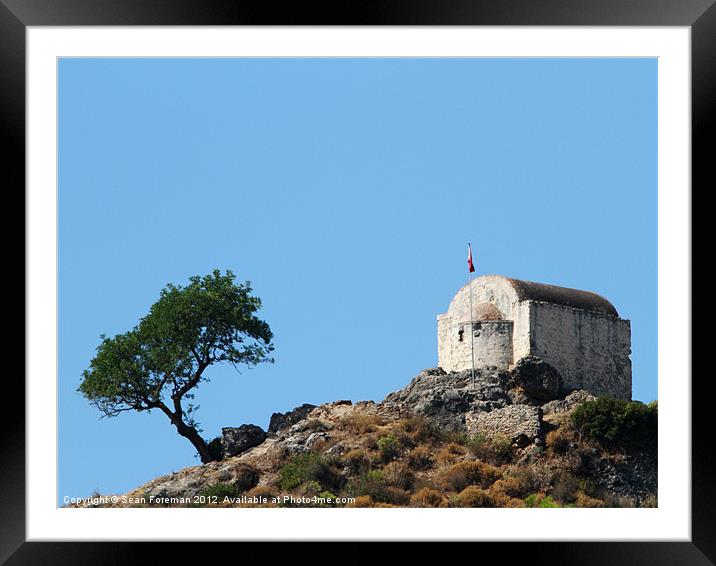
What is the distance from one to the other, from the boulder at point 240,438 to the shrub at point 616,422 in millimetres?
10251

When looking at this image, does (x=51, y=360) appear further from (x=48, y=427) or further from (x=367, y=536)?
(x=367, y=536)

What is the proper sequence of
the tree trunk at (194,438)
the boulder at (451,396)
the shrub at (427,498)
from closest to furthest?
the shrub at (427,498) → the boulder at (451,396) → the tree trunk at (194,438)

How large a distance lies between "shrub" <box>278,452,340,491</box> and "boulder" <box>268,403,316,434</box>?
3838 millimetres

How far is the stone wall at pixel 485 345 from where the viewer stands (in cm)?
4138

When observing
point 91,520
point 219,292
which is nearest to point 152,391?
point 219,292

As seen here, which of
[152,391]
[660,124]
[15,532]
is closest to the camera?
[15,532]

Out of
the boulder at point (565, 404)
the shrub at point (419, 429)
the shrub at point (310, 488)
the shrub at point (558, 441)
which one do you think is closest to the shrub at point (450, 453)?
the shrub at point (419, 429)

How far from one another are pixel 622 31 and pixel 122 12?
5.84m

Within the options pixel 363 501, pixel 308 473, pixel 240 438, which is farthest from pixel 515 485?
pixel 240 438

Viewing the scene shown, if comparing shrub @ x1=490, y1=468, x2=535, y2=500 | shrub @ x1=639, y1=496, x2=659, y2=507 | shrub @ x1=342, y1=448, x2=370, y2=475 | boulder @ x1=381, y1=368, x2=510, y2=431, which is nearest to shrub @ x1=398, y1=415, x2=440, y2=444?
boulder @ x1=381, y1=368, x2=510, y2=431

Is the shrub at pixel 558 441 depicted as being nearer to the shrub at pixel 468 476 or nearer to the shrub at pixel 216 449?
the shrub at pixel 468 476

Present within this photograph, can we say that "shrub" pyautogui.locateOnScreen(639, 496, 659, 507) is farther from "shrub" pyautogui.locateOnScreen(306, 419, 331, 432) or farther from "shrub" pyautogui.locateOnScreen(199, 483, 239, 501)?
"shrub" pyautogui.locateOnScreen(199, 483, 239, 501)

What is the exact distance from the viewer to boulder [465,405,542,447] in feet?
125

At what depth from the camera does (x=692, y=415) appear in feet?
46.3
